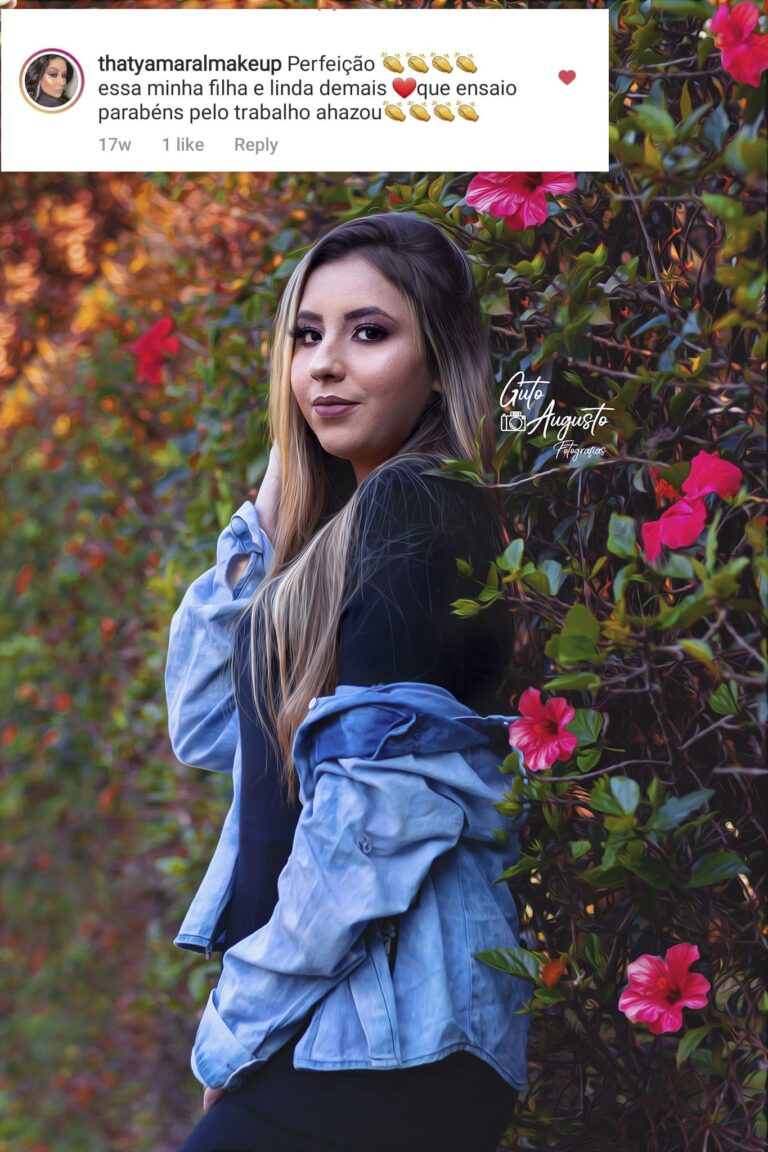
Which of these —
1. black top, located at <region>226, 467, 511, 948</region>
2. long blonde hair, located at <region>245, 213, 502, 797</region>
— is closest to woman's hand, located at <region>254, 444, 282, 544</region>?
long blonde hair, located at <region>245, 213, 502, 797</region>

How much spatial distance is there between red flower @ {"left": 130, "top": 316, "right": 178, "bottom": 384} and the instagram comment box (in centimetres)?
118

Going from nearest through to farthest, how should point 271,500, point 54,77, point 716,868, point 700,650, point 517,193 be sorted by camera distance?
1. point 700,650
2. point 716,868
3. point 517,193
4. point 54,77
5. point 271,500

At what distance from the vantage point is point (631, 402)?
4.94ft

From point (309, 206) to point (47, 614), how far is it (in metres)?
1.76

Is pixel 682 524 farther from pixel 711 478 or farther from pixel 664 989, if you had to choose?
pixel 664 989

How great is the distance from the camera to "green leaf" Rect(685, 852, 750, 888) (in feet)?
4.63

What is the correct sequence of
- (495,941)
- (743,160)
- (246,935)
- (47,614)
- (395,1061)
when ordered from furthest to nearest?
(47,614) → (246,935) → (495,941) → (395,1061) → (743,160)

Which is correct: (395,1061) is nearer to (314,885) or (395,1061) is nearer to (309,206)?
(314,885)

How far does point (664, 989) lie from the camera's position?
1481 mm

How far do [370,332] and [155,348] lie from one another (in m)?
1.44

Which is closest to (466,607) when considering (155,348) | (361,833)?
(361,833)

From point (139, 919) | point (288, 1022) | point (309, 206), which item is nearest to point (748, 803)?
point (288, 1022)

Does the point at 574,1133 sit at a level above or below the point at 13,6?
below

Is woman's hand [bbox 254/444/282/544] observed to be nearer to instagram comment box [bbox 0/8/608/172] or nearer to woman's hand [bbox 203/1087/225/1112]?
instagram comment box [bbox 0/8/608/172]
